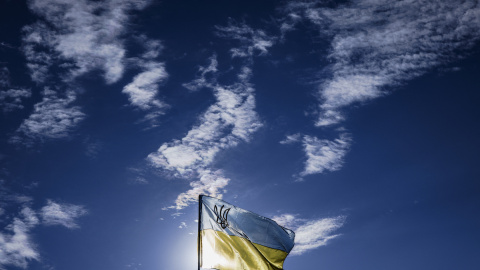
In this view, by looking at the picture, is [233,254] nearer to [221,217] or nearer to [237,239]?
[237,239]

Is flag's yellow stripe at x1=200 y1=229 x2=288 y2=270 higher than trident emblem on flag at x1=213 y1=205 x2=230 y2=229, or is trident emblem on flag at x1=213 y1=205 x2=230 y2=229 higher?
trident emblem on flag at x1=213 y1=205 x2=230 y2=229

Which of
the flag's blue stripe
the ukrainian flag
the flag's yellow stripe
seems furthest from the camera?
the flag's blue stripe

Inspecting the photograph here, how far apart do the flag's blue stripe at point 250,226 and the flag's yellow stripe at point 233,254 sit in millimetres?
251

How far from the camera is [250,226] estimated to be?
13.1m

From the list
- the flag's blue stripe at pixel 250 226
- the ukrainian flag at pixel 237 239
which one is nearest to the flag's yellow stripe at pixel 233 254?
the ukrainian flag at pixel 237 239

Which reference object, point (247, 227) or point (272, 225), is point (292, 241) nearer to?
point (272, 225)

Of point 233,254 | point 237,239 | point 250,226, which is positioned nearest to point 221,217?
point 237,239

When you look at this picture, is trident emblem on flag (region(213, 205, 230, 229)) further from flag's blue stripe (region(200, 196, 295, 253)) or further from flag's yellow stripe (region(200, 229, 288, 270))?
flag's yellow stripe (region(200, 229, 288, 270))

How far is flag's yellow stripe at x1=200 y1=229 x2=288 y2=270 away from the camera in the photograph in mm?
11219

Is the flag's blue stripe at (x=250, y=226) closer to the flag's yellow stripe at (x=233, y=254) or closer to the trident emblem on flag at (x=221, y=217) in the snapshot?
the trident emblem on flag at (x=221, y=217)

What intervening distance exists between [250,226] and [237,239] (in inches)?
41.6

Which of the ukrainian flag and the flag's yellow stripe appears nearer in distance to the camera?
the flag's yellow stripe

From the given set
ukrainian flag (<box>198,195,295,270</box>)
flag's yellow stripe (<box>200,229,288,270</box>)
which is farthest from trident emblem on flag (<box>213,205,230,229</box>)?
flag's yellow stripe (<box>200,229,288,270</box>)

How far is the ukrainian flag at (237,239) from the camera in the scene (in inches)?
448
